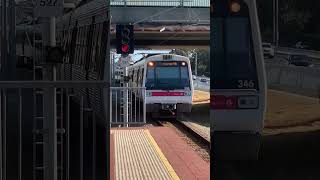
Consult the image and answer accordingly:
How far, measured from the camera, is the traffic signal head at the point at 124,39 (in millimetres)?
19011

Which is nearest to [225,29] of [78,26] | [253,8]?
[253,8]

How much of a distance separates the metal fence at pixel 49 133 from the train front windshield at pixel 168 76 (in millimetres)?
17957

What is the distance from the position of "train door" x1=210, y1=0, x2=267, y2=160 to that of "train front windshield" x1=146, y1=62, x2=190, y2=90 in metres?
18.1

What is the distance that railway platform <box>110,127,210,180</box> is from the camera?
8250 millimetres

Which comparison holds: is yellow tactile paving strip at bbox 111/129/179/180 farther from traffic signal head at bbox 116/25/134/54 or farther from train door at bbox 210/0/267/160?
traffic signal head at bbox 116/25/134/54

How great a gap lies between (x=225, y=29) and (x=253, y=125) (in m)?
0.86

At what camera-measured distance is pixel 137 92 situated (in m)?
20.4

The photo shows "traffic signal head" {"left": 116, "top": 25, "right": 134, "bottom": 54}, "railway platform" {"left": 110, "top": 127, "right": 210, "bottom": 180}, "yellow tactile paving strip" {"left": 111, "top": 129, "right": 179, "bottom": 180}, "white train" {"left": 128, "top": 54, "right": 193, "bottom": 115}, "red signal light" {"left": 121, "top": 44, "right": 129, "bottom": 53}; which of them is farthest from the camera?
"white train" {"left": 128, "top": 54, "right": 193, "bottom": 115}

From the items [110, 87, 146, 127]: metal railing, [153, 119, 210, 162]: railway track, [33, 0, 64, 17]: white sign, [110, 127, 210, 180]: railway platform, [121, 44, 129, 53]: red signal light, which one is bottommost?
[153, 119, 210, 162]: railway track

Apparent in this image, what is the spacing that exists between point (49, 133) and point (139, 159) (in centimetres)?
522

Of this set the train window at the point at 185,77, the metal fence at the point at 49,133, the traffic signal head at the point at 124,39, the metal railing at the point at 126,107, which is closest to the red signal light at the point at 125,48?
the traffic signal head at the point at 124,39

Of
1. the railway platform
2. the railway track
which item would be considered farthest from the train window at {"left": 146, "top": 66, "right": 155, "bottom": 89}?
the railway platform

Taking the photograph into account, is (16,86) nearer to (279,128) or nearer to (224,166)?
(224,166)

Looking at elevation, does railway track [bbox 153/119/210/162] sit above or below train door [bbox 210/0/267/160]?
below
